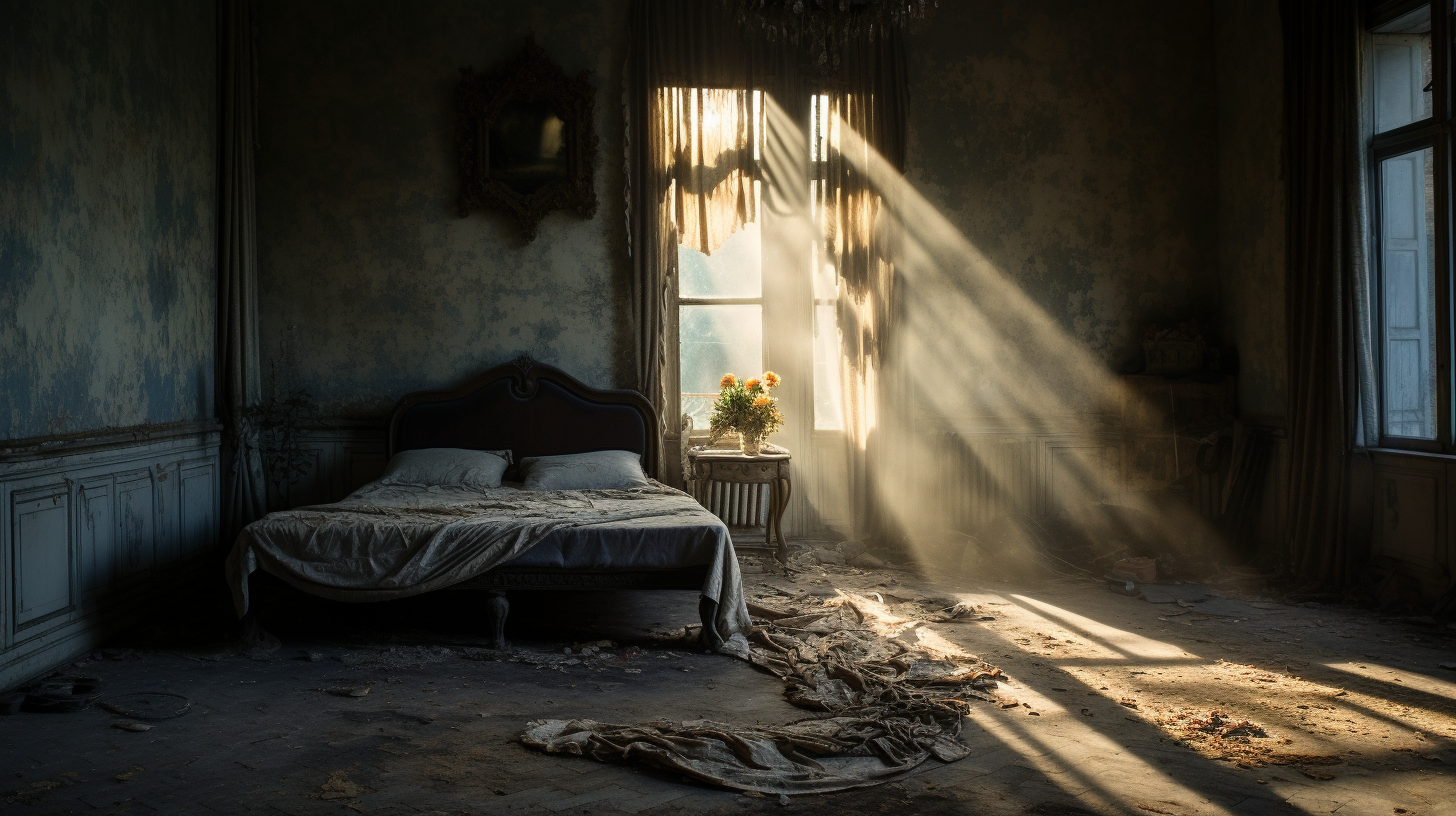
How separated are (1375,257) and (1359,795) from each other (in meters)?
3.72

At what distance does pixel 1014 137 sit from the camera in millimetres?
6742

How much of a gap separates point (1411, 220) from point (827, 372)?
11.1 feet

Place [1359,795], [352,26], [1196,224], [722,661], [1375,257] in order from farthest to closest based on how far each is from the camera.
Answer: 1. [1196,224]
2. [352,26]
3. [1375,257]
4. [722,661]
5. [1359,795]

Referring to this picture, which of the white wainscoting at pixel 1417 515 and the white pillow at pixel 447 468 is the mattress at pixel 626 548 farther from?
the white wainscoting at pixel 1417 515

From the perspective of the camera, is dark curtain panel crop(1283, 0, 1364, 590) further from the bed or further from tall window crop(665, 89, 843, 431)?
the bed

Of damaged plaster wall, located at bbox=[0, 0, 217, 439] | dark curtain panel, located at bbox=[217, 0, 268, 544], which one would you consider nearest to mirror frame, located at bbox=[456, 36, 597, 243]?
dark curtain panel, located at bbox=[217, 0, 268, 544]

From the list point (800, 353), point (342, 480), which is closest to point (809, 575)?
point (800, 353)

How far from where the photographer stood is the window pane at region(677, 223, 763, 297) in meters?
6.71

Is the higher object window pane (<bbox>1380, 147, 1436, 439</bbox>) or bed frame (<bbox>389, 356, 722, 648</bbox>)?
window pane (<bbox>1380, 147, 1436, 439</bbox>)

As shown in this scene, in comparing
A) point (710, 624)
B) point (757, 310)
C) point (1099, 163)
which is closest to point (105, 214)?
point (710, 624)

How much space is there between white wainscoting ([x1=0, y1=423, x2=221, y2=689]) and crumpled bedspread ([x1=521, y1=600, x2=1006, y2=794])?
2.31 meters

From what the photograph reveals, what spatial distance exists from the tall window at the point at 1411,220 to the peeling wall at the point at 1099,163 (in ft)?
4.60

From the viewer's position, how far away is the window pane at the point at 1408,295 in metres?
5.17

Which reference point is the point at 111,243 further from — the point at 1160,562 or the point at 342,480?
the point at 1160,562
